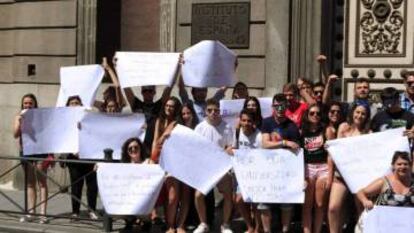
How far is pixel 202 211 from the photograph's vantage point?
9453mm

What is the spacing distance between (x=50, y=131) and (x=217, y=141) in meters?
2.58

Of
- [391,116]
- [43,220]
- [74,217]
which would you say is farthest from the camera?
[43,220]

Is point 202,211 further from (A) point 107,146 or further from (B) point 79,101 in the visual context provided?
(B) point 79,101

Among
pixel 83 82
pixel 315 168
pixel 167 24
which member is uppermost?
pixel 167 24

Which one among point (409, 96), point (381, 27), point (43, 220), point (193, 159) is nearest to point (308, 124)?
point (409, 96)

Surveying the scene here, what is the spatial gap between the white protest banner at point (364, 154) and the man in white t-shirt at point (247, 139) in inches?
39.2

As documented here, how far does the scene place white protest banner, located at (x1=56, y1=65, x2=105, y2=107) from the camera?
11.1 metres

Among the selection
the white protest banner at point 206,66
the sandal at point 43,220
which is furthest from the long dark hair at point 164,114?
the sandal at point 43,220

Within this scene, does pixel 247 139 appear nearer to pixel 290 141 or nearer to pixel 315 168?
pixel 290 141

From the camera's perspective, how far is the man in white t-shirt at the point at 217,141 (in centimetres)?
932

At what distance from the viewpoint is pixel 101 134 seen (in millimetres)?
10531

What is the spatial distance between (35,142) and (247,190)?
3.31 metres

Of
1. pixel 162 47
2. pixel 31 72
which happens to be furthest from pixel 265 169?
pixel 31 72

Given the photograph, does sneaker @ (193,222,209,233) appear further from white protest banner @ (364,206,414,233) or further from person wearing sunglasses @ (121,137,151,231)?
white protest banner @ (364,206,414,233)
